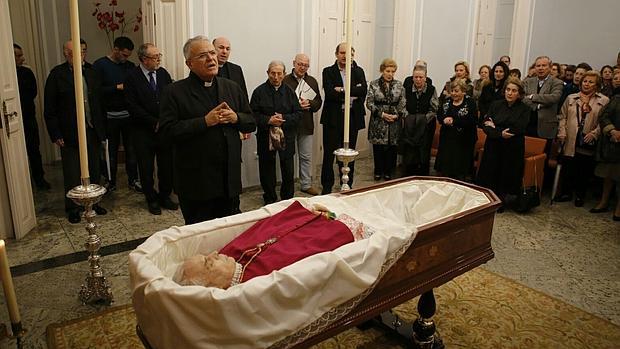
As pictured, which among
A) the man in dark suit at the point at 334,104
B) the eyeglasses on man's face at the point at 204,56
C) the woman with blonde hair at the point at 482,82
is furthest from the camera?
the woman with blonde hair at the point at 482,82

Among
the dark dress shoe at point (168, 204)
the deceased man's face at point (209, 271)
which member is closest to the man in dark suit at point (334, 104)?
the dark dress shoe at point (168, 204)

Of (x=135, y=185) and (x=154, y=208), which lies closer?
(x=154, y=208)

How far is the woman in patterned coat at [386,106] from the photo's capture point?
5820 millimetres

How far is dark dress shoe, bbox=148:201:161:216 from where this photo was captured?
489cm

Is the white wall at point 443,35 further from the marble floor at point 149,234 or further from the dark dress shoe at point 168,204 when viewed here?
the dark dress shoe at point 168,204

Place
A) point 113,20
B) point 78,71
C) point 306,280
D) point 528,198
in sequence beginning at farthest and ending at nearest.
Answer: point 113,20, point 528,198, point 78,71, point 306,280

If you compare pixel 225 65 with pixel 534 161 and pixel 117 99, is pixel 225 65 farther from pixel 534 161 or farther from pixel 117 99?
pixel 534 161

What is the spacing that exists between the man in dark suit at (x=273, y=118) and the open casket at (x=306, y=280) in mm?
2506

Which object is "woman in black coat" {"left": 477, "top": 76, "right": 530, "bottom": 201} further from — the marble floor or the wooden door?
the wooden door

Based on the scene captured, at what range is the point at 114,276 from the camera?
359 centimetres

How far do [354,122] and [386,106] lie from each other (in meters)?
0.46

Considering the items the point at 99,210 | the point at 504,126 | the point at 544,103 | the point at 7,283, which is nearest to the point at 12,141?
the point at 99,210

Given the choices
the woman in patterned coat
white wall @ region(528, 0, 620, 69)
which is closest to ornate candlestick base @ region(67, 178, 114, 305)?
the woman in patterned coat

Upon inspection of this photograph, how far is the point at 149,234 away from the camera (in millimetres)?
4379
